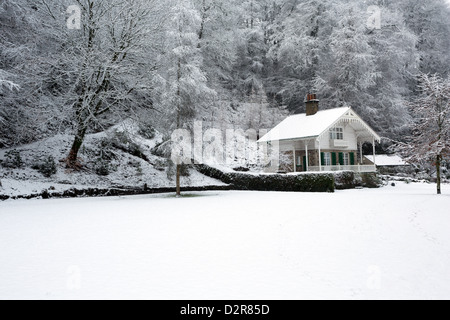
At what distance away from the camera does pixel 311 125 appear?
86.8 ft

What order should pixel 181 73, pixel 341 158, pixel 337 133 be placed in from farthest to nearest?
1. pixel 341 158
2. pixel 337 133
3. pixel 181 73

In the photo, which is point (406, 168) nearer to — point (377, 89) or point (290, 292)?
point (377, 89)

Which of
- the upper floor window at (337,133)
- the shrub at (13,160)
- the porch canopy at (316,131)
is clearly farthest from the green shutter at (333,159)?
the shrub at (13,160)

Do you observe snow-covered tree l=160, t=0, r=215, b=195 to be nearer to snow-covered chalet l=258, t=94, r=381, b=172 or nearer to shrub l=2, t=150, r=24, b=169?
shrub l=2, t=150, r=24, b=169

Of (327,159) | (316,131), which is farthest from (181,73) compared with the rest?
(327,159)

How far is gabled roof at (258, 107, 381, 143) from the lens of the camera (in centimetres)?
2516

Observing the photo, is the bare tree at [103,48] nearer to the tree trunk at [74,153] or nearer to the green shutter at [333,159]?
the tree trunk at [74,153]

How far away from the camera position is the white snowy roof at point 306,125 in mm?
25250

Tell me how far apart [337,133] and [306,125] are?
2974 millimetres

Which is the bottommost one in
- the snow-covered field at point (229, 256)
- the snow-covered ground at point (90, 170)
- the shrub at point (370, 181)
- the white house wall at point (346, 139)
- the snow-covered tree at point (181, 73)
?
the snow-covered field at point (229, 256)

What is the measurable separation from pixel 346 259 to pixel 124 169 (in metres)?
18.8

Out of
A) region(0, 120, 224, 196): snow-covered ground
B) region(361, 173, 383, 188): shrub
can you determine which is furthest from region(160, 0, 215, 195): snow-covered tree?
region(361, 173, 383, 188): shrub

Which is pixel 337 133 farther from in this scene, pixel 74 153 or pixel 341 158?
pixel 74 153

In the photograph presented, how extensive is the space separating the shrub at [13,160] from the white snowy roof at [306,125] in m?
17.8
